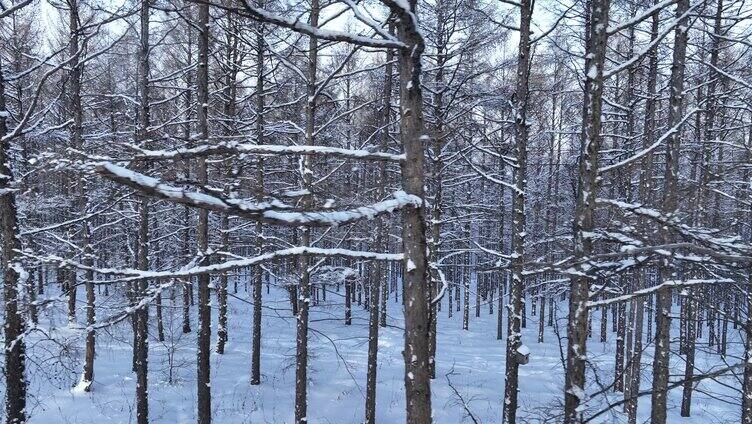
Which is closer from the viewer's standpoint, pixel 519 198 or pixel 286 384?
Result: pixel 519 198

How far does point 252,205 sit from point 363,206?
822mm

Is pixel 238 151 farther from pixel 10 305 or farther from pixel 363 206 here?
pixel 10 305

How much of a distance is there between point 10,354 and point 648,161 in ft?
42.6

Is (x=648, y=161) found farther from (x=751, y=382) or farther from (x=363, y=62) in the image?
(x=363, y=62)

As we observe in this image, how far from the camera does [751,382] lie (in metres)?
7.75

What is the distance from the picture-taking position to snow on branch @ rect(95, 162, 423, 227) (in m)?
2.15

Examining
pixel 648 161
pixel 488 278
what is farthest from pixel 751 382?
pixel 488 278

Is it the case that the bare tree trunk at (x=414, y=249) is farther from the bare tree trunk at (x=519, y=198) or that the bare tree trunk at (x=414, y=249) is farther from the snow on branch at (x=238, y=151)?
the bare tree trunk at (x=519, y=198)

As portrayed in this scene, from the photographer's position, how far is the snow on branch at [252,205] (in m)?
2.15

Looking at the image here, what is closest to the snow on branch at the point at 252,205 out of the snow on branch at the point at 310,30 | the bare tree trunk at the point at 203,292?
the snow on branch at the point at 310,30

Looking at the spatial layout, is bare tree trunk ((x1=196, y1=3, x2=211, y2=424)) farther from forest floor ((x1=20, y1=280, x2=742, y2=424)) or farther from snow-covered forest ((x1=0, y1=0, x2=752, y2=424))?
forest floor ((x1=20, y1=280, x2=742, y2=424))

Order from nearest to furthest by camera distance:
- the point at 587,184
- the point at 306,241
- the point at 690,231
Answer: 1. the point at 690,231
2. the point at 587,184
3. the point at 306,241

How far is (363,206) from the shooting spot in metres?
3.13

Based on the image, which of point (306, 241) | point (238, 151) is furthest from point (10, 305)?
point (238, 151)
